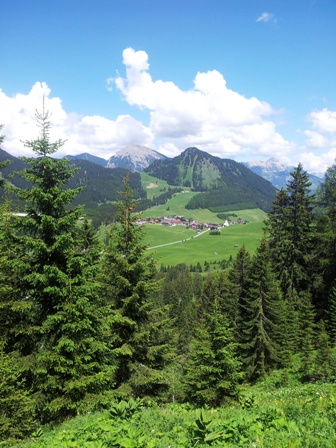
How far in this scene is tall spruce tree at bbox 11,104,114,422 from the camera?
39.0 feet

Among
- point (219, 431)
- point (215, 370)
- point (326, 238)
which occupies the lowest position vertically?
point (215, 370)

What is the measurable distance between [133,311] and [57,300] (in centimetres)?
462

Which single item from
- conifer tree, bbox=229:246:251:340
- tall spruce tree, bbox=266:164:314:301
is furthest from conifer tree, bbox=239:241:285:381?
tall spruce tree, bbox=266:164:314:301

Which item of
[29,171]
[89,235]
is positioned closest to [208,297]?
[89,235]

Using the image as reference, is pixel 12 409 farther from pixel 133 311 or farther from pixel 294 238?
pixel 294 238

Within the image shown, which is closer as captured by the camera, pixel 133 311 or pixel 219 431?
pixel 219 431

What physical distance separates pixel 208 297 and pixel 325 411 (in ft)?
A: 163

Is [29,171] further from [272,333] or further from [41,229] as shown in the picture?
[272,333]

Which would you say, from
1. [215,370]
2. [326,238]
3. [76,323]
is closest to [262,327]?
[326,238]

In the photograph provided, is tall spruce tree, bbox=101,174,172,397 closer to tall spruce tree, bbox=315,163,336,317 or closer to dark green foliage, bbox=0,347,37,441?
dark green foliage, bbox=0,347,37,441

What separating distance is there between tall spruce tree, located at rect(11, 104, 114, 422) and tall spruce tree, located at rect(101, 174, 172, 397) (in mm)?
1897

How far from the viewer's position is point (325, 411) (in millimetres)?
7051

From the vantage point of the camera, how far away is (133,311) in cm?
1608

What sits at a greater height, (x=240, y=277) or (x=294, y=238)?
(x=294, y=238)
